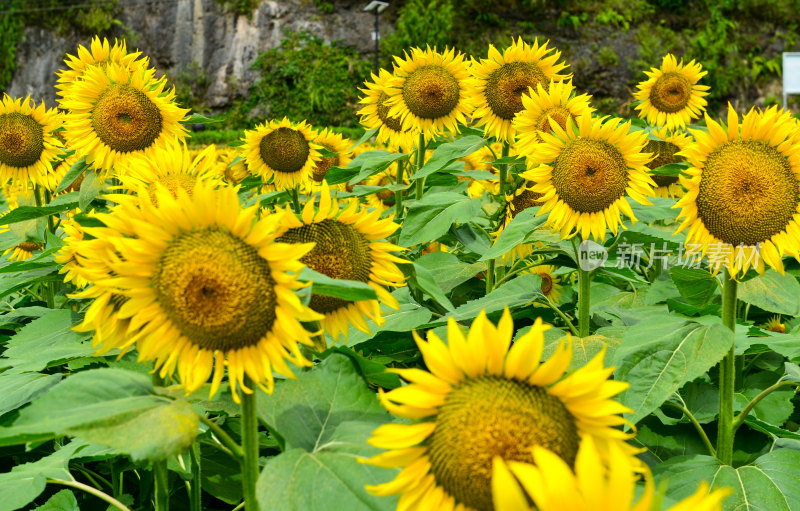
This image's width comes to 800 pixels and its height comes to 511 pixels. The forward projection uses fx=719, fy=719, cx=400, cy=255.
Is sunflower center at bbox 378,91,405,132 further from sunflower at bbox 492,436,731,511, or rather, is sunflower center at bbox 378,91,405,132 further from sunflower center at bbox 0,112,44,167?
sunflower at bbox 492,436,731,511

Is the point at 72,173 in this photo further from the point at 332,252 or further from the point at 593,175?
the point at 593,175

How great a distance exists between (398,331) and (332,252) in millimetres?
592

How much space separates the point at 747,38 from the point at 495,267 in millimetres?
23945

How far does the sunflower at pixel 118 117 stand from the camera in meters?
2.28

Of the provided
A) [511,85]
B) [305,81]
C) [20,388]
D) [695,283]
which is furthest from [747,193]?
[305,81]

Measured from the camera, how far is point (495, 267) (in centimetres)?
263

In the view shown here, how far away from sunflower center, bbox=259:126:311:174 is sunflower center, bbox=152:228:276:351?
88.6 inches

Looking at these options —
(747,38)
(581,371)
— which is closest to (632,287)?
(581,371)

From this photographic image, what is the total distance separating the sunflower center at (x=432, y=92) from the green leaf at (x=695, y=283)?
1417mm

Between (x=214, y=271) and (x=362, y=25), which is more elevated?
(x=362, y=25)

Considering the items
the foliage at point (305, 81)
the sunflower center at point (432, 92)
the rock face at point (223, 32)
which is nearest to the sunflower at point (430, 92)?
the sunflower center at point (432, 92)

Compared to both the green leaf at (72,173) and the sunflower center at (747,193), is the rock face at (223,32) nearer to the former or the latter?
the green leaf at (72,173)

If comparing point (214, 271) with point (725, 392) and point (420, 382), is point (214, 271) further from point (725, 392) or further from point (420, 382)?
point (725, 392)

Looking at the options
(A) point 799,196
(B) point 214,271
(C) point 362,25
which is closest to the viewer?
(B) point 214,271
